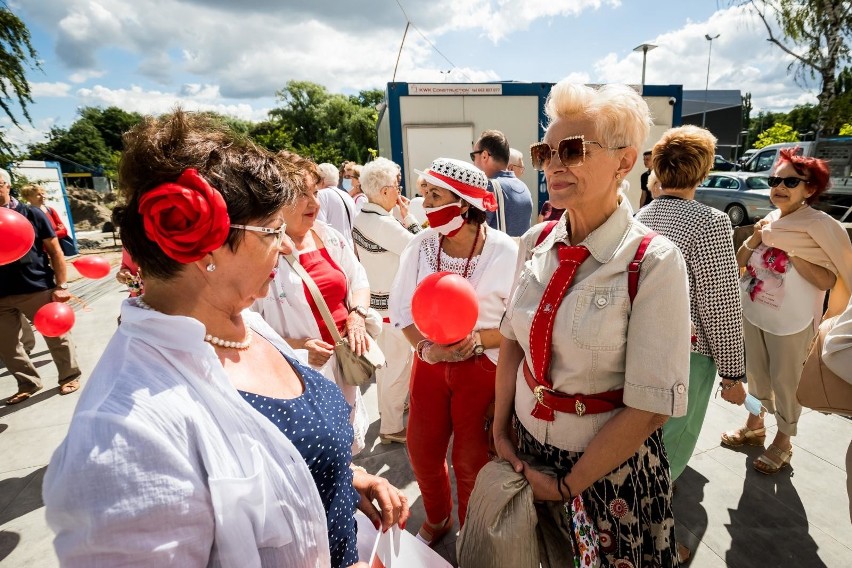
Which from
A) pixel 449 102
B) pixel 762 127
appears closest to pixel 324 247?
pixel 449 102

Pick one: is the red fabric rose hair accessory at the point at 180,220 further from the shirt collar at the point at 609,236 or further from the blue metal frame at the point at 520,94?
the blue metal frame at the point at 520,94

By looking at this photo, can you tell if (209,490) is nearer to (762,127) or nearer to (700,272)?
(700,272)

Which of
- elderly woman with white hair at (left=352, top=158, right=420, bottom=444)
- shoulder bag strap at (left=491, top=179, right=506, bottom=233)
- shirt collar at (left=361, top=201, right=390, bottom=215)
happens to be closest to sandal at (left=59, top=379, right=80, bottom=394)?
elderly woman with white hair at (left=352, top=158, right=420, bottom=444)

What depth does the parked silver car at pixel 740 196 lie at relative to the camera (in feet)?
43.5

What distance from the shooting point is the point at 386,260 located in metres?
3.81

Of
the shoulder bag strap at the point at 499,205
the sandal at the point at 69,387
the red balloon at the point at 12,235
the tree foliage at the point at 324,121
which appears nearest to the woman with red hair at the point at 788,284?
the shoulder bag strap at the point at 499,205

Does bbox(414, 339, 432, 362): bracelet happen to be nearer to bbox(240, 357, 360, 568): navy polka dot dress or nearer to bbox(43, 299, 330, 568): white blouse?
bbox(240, 357, 360, 568): navy polka dot dress

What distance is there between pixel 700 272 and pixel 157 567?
238 cm

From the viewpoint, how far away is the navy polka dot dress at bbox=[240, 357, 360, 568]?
3.81 ft

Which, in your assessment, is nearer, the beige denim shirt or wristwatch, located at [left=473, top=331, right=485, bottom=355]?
the beige denim shirt

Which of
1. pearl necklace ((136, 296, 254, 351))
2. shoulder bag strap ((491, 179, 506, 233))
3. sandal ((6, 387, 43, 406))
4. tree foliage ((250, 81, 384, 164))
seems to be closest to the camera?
pearl necklace ((136, 296, 254, 351))

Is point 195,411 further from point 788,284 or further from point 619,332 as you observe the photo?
point 788,284

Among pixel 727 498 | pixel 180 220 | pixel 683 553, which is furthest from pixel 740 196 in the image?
pixel 180 220

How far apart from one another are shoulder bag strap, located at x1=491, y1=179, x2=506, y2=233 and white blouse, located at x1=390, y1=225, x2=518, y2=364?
1828 mm
